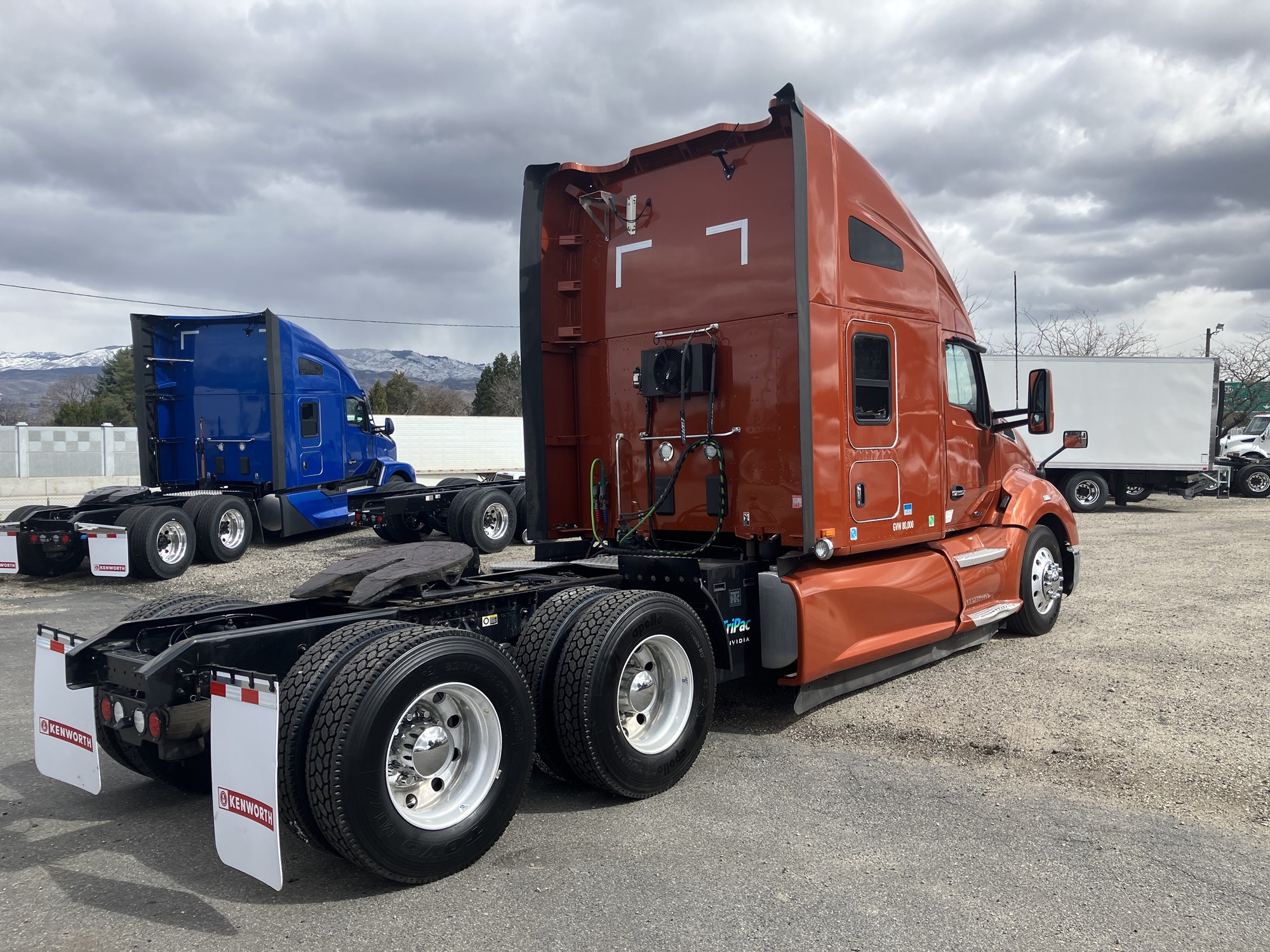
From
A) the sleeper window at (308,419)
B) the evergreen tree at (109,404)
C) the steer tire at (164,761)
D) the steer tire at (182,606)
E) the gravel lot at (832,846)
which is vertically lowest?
the gravel lot at (832,846)

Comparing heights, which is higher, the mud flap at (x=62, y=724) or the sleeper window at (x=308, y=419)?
the sleeper window at (x=308, y=419)

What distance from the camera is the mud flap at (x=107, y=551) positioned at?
10.9 metres

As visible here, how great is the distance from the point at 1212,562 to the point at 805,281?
31.0 feet

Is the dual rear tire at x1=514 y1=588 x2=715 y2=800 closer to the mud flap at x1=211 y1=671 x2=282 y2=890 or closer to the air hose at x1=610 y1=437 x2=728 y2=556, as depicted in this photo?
the air hose at x1=610 y1=437 x2=728 y2=556

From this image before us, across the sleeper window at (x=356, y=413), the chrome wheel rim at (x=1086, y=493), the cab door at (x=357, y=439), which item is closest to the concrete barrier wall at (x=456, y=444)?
the cab door at (x=357, y=439)

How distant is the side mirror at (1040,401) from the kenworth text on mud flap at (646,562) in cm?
3

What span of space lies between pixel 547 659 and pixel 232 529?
10426mm

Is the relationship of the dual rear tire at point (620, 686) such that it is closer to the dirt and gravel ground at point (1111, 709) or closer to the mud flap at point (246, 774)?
the dirt and gravel ground at point (1111, 709)

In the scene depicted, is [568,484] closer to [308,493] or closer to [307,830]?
[307,830]

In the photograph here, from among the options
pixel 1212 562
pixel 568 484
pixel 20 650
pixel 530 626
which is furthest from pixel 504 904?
pixel 1212 562

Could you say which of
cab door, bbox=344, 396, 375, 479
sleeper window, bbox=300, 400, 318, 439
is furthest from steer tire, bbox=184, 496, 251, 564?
cab door, bbox=344, 396, 375, 479

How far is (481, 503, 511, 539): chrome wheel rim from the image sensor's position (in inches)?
553

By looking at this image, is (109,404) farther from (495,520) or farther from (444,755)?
(444,755)

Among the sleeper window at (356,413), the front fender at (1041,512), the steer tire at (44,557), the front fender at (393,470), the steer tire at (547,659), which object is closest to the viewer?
the steer tire at (547,659)
